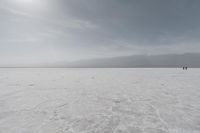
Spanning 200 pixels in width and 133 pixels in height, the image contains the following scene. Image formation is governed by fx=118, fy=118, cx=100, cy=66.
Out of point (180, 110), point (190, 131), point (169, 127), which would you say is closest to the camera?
point (190, 131)

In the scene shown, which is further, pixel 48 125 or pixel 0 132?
pixel 48 125

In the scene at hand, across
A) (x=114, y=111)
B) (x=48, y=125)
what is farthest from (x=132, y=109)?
(x=48, y=125)

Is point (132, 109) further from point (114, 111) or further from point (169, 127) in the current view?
point (169, 127)

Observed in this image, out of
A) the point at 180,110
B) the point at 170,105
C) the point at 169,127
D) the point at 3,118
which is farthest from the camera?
the point at 170,105

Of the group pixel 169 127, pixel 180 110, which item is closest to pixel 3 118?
pixel 169 127

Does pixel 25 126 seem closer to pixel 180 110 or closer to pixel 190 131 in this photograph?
pixel 190 131

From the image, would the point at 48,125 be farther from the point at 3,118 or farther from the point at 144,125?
the point at 144,125

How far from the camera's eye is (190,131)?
8.99ft

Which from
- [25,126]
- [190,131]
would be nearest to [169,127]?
[190,131]

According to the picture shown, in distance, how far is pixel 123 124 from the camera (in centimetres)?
313

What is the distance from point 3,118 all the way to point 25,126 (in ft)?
3.34

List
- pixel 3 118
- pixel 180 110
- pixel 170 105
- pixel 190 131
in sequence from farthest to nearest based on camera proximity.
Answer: pixel 170 105
pixel 180 110
pixel 3 118
pixel 190 131

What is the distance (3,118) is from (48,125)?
1.55 metres

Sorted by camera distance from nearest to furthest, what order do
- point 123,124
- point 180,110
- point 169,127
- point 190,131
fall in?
point 190,131 < point 169,127 < point 123,124 < point 180,110
